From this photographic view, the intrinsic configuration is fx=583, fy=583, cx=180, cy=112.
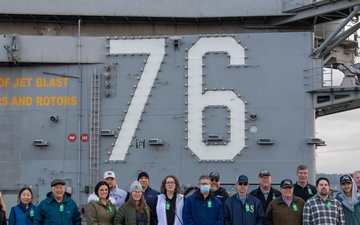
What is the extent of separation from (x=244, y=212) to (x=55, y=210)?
3.16 metres

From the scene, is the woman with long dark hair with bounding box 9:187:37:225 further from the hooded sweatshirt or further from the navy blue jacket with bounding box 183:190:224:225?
the hooded sweatshirt

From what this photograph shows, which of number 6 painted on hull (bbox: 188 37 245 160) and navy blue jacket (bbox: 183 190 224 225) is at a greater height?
number 6 painted on hull (bbox: 188 37 245 160)

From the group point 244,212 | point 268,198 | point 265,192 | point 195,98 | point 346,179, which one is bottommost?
point 244,212

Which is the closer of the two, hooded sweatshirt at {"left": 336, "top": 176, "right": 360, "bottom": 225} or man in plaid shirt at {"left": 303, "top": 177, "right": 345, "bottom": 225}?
man in plaid shirt at {"left": 303, "top": 177, "right": 345, "bottom": 225}

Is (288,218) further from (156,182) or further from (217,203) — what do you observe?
(156,182)

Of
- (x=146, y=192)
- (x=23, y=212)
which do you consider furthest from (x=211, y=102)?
(x=23, y=212)

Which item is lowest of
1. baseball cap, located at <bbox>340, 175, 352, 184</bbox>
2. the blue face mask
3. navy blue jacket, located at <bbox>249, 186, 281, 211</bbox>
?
navy blue jacket, located at <bbox>249, 186, 281, 211</bbox>

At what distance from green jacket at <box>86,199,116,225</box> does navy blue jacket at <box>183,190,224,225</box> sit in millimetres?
1251

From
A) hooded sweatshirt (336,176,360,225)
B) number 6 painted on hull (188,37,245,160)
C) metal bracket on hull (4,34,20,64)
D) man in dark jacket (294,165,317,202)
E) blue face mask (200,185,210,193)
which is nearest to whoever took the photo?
hooded sweatshirt (336,176,360,225)

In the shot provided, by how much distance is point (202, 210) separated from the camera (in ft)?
32.4

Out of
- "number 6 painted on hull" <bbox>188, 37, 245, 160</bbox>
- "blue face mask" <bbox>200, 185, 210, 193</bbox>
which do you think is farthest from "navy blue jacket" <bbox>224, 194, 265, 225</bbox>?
"number 6 painted on hull" <bbox>188, 37, 245, 160</bbox>

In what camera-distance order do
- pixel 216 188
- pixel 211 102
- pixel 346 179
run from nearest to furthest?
pixel 346 179
pixel 216 188
pixel 211 102

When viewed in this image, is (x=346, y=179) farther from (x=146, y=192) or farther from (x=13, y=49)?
(x=13, y=49)

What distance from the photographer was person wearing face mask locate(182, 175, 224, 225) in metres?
9.86
